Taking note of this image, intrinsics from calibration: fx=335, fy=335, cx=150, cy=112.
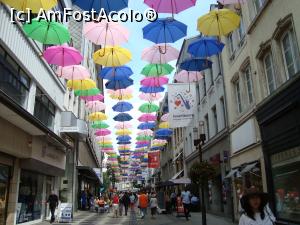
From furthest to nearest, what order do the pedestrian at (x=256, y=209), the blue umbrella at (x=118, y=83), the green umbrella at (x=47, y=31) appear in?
the blue umbrella at (x=118, y=83) → the green umbrella at (x=47, y=31) → the pedestrian at (x=256, y=209)

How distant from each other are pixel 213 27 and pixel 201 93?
1718 centimetres

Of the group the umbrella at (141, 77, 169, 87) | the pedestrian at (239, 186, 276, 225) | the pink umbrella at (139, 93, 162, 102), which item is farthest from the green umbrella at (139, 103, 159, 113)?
the pedestrian at (239, 186, 276, 225)

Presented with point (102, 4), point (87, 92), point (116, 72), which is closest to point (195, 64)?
point (116, 72)

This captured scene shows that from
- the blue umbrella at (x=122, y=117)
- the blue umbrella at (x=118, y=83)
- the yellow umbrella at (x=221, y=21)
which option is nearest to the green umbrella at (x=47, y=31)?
the yellow umbrella at (x=221, y=21)

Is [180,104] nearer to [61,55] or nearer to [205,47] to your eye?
[205,47]

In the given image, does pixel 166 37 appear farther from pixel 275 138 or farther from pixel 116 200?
pixel 116 200

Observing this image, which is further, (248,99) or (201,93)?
(201,93)

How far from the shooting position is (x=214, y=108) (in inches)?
979

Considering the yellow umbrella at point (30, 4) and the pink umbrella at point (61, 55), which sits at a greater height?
the pink umbrella at point (61, 55)

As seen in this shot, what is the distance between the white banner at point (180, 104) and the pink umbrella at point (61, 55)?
6683 mm

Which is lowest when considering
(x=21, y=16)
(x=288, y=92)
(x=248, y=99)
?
(x=288, y=92)

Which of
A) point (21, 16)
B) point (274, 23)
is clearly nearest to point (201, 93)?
point (274, 23)

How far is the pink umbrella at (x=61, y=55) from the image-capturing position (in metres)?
13.9

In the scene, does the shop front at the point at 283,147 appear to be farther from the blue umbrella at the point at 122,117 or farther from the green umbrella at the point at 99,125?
the green umbrella at the point at 99,125
